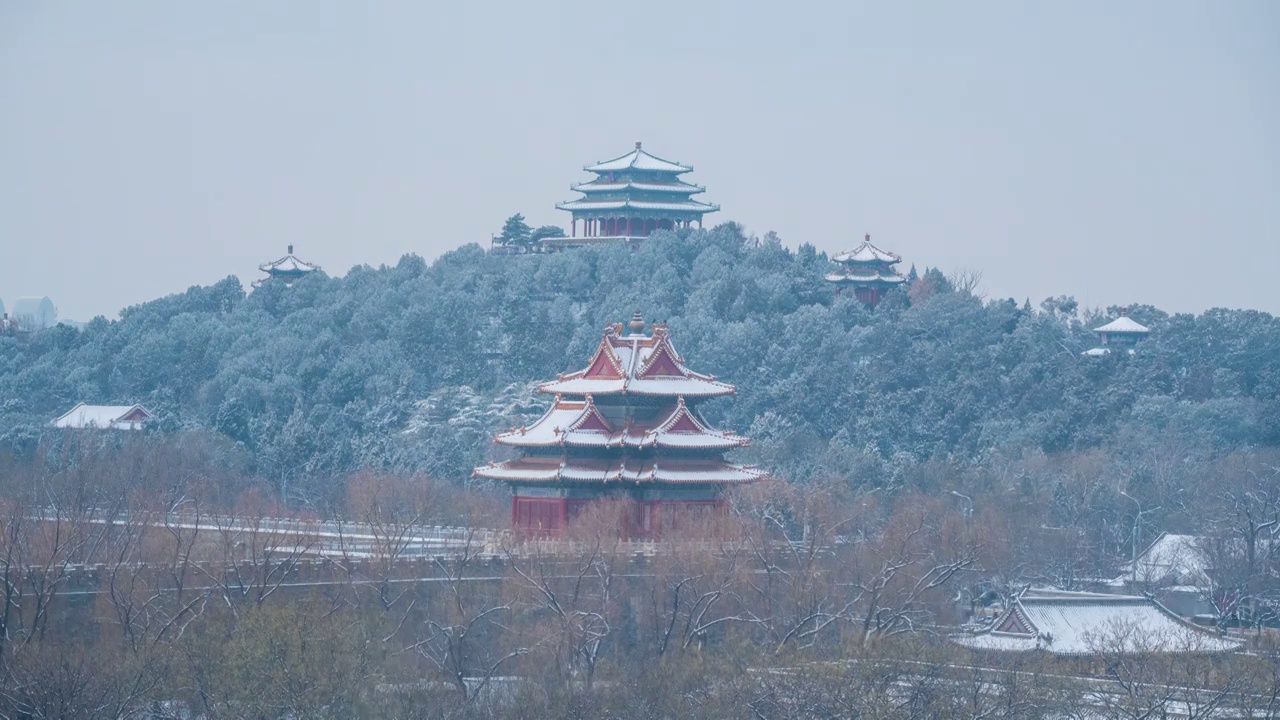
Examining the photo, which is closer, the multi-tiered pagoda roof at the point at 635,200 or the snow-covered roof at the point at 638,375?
the snow-covered roof at the point at 638,375

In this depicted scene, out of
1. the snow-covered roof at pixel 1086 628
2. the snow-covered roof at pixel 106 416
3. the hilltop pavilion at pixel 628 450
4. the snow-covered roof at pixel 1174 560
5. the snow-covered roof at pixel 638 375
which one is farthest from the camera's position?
the snow-covered roof at pixel 106 416

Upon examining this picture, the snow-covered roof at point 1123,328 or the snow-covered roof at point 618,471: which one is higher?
the snow-covered roof at point 1123,328

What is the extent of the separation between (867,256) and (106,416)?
26.0 meters

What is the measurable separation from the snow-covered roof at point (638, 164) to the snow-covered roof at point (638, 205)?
1.26 m

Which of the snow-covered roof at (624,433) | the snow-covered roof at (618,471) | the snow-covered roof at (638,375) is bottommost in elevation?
the snow-covered roof at (618,471)

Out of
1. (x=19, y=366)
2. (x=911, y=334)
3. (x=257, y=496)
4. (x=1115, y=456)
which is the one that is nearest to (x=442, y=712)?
(x=257, y=496)

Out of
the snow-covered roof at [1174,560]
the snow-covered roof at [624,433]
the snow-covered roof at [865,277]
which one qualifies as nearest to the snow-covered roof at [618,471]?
the snow-covered roof at [624,433]

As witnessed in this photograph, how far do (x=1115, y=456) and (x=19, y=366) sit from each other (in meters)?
37.5

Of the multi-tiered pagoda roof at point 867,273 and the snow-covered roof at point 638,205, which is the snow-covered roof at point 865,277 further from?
the snow-covered roof at point 638,205

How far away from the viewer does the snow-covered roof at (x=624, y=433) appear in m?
49.7

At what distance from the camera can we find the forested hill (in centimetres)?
7094

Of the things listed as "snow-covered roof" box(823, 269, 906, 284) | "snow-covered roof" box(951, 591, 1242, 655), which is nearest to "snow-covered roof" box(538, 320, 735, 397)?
"snow-covered roof" box(951, 591, 1242, 655)

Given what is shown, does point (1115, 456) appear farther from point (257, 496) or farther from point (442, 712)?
point (442, 712)

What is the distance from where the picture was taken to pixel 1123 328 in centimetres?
8444
